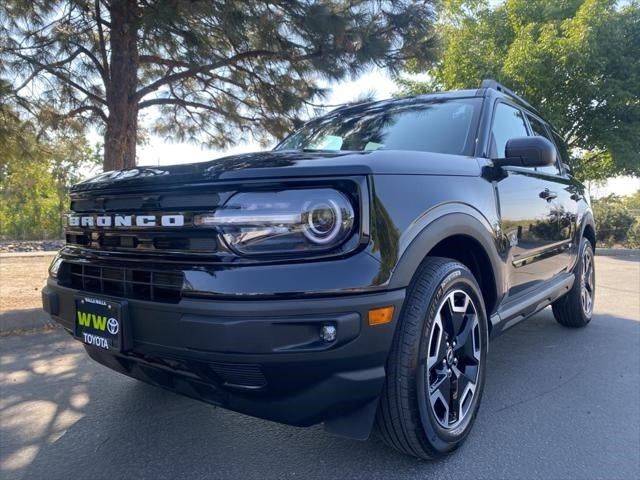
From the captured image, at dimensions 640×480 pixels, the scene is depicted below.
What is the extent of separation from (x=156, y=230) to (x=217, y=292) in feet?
1.38

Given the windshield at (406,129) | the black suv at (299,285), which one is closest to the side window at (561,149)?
the windshield at (406,129)

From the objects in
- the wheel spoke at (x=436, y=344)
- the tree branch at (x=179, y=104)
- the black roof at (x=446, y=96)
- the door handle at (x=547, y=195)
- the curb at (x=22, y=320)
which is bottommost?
the curb at (x=22, y=320)

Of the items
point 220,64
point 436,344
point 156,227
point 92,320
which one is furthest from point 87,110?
point 436,344

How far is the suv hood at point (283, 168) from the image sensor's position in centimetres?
185

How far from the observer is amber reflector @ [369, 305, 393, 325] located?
1.79 metres

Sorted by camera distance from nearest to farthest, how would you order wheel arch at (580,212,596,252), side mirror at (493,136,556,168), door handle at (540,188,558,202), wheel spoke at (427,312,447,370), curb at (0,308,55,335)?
wheel spoke at (427,312,447,370) < side mirror at (493,136,556,168) < door handle at (540,188,558,202) < wheel arch at (580,212,596,252) < curb at (0,308,55,335)

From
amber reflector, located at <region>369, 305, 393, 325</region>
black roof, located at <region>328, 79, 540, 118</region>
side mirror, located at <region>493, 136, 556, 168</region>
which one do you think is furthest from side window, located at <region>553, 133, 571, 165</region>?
amber reflector, located at <region>369, 305, 393, 325</region>

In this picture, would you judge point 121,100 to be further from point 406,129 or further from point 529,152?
point 529,152

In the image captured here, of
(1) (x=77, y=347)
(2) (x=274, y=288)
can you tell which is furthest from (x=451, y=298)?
(1) (x=77, y=347)

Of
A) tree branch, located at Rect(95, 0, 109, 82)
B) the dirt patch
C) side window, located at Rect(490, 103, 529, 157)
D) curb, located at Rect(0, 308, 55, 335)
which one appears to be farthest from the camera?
tree branch, located at Rect(95, 0, 109, 82)

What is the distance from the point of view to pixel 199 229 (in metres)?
1.87

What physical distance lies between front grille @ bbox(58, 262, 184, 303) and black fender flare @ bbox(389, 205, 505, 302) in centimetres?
83

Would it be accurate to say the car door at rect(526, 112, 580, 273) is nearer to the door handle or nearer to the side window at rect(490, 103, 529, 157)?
the door handle

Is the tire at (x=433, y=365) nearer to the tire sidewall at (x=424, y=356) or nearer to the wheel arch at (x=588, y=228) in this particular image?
the tire sidewall at (x=424, y=356)
